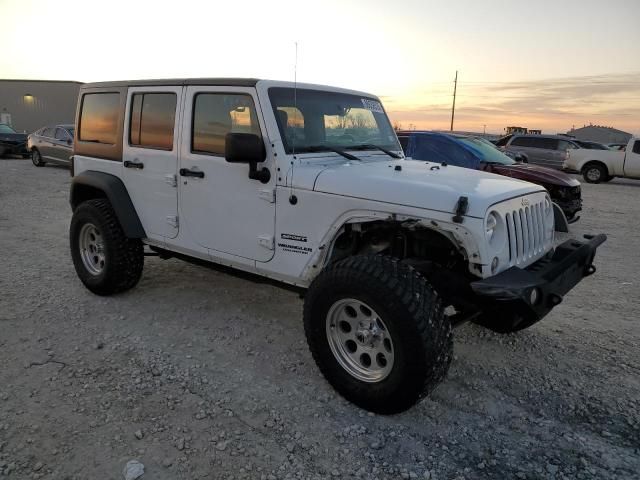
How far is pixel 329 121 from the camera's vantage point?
13.2 ft

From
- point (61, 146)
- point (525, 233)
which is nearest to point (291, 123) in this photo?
point (525, 233)

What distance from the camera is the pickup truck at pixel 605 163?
17.8m

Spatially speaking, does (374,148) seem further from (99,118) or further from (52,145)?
(52,145)

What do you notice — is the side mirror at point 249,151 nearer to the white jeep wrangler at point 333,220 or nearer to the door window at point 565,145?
the white jeep wrangler at point 333,220

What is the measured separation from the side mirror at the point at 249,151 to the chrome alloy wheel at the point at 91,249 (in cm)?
222

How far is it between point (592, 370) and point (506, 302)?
154cm

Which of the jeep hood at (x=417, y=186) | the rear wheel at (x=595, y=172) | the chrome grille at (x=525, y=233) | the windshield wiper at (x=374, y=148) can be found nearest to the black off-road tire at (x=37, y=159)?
the windshield wiper at (x=374, y=148)

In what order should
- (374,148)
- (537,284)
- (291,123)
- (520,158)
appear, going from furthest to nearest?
(520,158) → (374,148) → (291,123) → (537,284)

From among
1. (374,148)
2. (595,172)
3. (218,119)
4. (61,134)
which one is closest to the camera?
(218,119)

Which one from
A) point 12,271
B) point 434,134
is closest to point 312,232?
point 12,271

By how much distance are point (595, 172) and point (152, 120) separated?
18194 mm

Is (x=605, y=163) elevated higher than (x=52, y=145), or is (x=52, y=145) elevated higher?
(x=605, y=163)

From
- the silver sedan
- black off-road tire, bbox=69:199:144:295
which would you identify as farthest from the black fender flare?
the silver sedan

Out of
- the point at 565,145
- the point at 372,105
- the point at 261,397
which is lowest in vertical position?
the point at 261,397
